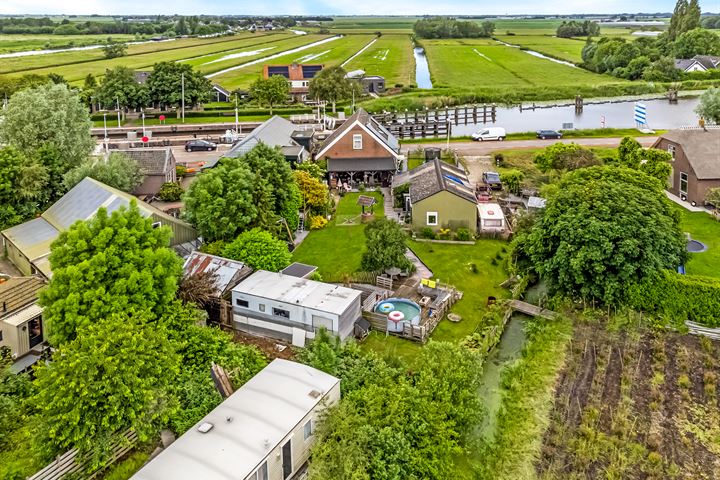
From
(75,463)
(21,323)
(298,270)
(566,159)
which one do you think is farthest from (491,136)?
(75,463)

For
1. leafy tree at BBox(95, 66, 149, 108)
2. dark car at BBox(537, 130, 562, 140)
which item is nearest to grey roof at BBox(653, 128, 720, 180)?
dark car at BBox(537, 130, 562, 140)

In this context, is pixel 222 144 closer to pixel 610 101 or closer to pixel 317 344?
pixel 317 344

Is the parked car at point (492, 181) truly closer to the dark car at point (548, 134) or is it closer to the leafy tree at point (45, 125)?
the dark car at point (548, 134)

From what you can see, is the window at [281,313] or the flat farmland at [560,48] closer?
the window at [281,313]

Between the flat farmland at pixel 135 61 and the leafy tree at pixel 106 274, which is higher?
the flat farmland at pixel 135 61

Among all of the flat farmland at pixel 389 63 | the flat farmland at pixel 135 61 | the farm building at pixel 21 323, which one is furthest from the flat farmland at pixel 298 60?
the farm building at pixel 21 323

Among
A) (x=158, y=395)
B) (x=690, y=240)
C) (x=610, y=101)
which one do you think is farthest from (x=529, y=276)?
(x=610, y=101)
